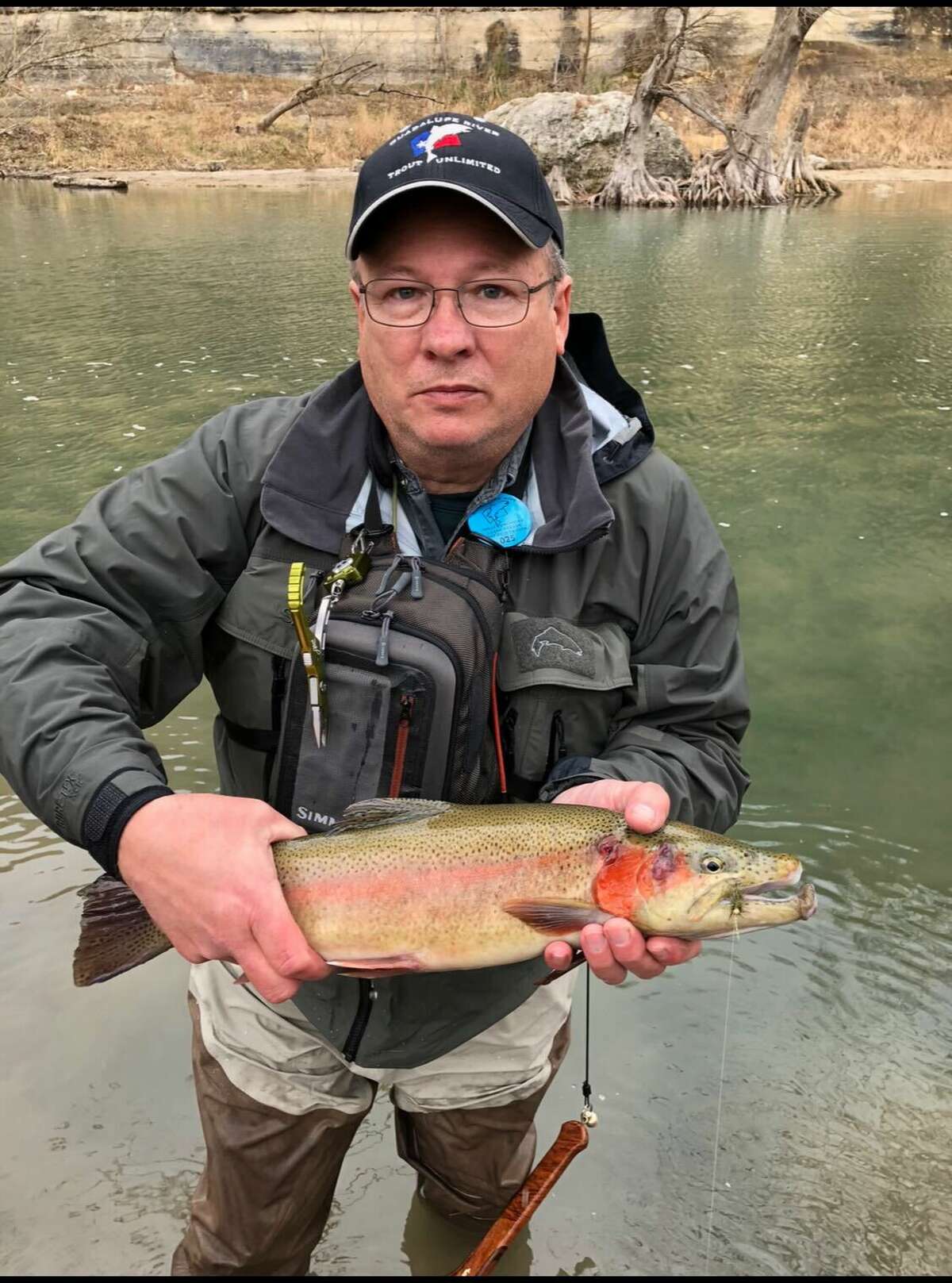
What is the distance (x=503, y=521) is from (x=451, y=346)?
43 cm

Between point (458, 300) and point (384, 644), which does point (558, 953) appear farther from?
point (458, 300)

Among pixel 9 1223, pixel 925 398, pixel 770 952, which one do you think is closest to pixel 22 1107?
pixel 9 1223

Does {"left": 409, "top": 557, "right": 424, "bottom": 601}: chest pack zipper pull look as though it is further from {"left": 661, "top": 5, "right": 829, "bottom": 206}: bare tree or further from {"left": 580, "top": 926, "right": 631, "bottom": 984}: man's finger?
{"left": 661, "top": 5, "right": 829, "bottom": 206}: bare tree

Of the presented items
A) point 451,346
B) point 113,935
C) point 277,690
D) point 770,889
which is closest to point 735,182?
point 451,346

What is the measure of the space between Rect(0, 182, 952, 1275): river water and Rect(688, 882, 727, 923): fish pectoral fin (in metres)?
1.54

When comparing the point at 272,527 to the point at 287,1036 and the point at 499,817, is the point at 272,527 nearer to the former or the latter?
the point at 499,817

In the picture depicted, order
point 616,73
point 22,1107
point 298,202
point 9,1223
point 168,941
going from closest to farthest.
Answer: point 168,941
point 9,1223
point 22,1107
point 298,202
point 616,73

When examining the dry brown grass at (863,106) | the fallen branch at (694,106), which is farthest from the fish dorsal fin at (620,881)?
the dry brown grass at (863,106)

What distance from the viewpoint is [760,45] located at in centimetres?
4978

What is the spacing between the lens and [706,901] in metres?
2.15

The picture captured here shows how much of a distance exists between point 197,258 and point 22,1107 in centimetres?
1585

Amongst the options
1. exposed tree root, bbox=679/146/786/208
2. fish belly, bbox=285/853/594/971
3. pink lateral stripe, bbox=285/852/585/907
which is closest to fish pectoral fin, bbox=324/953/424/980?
fish belly, bbox=285/853/594/971

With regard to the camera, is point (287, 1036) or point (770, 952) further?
point (770, 952)

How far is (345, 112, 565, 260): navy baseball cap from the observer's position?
2318 mm
